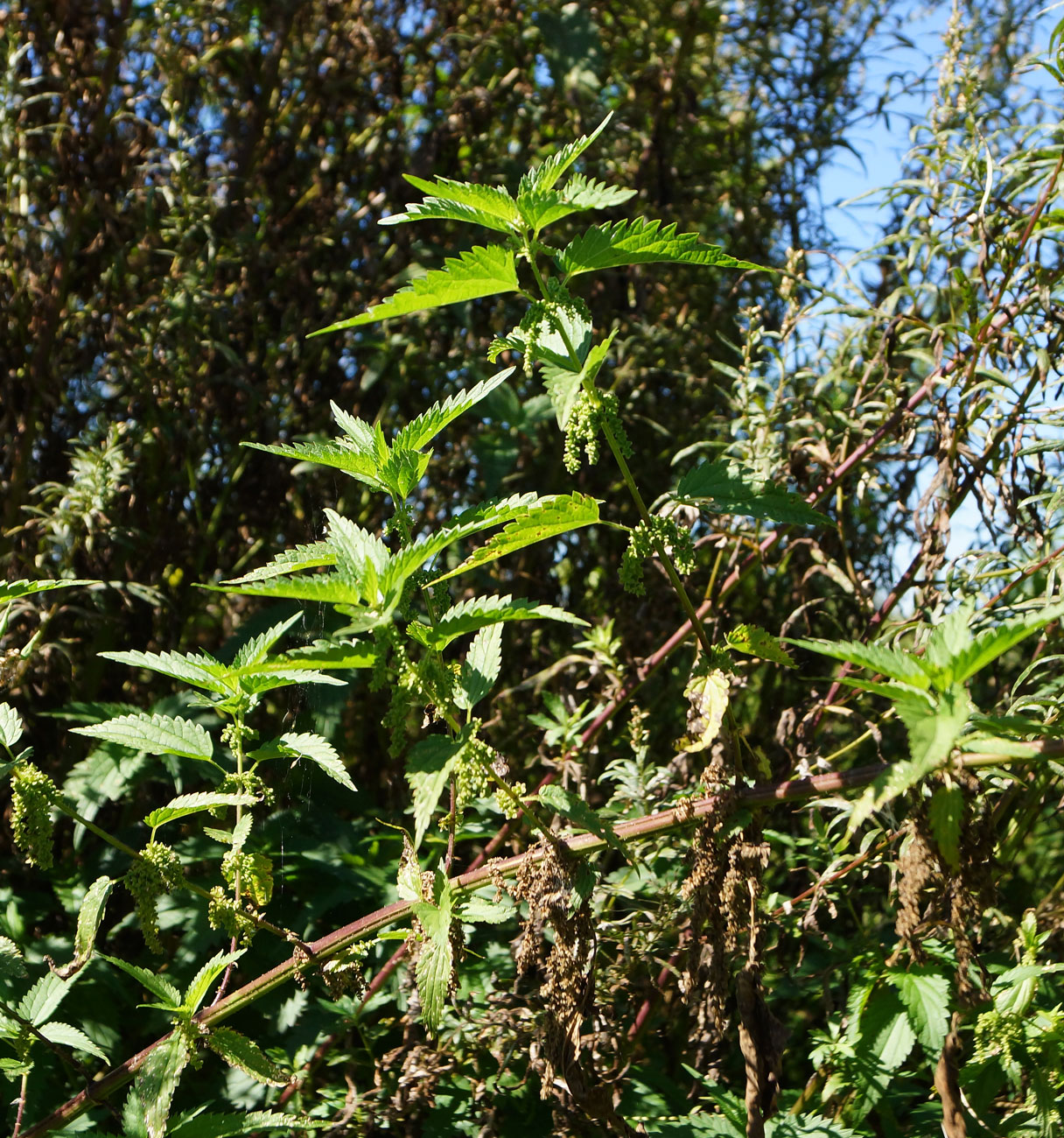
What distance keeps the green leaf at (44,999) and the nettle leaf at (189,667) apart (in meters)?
0.46

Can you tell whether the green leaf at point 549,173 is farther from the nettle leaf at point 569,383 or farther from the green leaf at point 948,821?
the green leaf at point 948,821

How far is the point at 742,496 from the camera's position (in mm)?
1201

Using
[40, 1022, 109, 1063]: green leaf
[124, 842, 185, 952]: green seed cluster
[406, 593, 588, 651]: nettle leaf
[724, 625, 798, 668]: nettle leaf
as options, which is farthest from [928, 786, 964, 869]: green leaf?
[40, 1022, 109, 1063]: green leaf

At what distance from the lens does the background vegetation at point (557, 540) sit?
1.59 meters

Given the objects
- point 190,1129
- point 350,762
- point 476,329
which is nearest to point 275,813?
point 350,762

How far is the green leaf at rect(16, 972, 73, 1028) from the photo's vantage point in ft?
4.63

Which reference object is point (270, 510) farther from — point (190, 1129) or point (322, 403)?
point (190, 1129)

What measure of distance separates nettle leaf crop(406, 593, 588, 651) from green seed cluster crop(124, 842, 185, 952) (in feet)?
1.43

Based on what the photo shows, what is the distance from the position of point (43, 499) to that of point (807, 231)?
7.02 ft

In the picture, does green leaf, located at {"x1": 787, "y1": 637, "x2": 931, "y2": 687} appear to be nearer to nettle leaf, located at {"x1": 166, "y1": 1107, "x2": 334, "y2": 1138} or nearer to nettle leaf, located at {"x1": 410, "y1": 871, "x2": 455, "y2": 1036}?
nettle leaf, located at {"x1": 410, "y1": 871, "x2": 455, "y2": 1036}

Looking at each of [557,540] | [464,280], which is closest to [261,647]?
[464,280]

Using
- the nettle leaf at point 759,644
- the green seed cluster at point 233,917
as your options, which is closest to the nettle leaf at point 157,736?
the green seed cluster at point 233,917

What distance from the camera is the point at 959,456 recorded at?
1825 millimetres

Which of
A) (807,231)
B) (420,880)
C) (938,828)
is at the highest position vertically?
(807,231)
